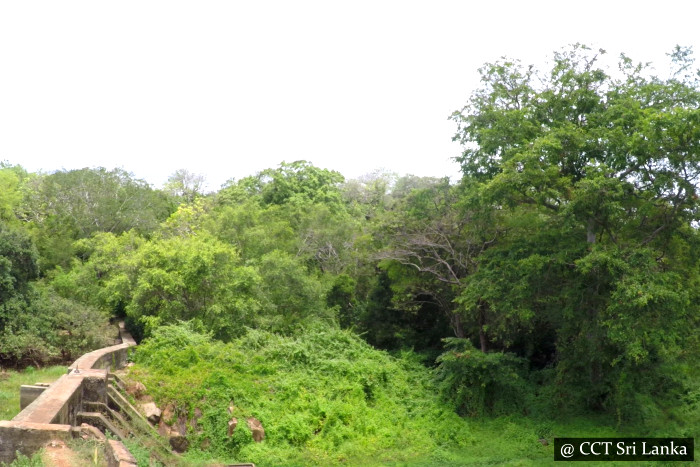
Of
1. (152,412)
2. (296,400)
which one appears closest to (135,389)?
(152,412)

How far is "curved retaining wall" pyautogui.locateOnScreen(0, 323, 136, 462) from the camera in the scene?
7.83m

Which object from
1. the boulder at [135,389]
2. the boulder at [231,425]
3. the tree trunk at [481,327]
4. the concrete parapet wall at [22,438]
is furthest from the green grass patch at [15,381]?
the tree trunk at [481,327]

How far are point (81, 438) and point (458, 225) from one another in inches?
540

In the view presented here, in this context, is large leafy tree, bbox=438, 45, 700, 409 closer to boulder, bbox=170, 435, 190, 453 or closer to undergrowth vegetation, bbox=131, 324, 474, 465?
undergrowth vegetation, bbox=131, 324, 474, 465

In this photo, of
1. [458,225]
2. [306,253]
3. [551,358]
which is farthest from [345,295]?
[551,358]

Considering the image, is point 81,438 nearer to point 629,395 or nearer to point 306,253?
point 629,395

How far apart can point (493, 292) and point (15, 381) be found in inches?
451

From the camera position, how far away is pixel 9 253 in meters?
17.4

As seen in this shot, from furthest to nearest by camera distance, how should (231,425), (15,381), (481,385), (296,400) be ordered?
Result: (481,385), (15,381), (296,400), (231,425)

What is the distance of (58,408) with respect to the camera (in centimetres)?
916

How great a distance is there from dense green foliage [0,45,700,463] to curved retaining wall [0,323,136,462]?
140cm

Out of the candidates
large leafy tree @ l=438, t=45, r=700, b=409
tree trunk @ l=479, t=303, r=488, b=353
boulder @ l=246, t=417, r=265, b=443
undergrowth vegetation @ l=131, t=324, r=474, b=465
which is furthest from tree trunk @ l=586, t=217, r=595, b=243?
boulder @ l=246, t=417, r=265, b=443

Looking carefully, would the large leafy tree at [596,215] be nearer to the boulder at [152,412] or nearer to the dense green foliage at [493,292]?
the dense green foliage at [493,292]

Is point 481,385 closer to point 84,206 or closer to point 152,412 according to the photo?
point 152,412
